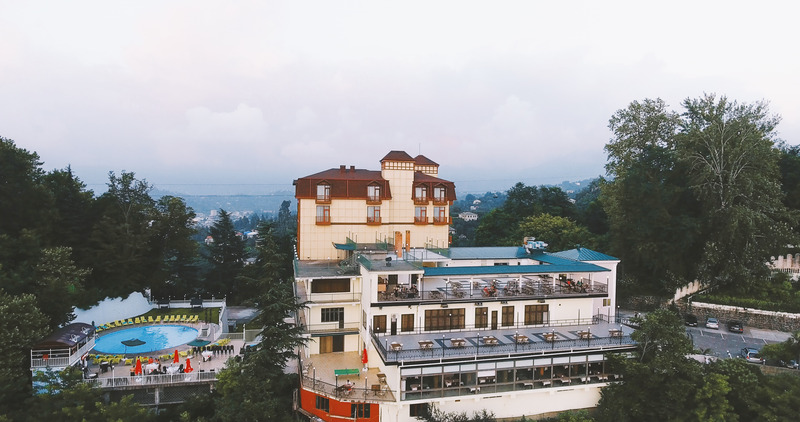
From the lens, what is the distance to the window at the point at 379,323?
24.0 m

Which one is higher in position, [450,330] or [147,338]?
[450,330]

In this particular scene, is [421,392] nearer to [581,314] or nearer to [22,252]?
[581,314]

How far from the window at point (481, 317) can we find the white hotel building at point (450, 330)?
5 centimetres

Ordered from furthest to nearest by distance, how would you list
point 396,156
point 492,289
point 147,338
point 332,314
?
point 396,156 → point 147,338 → point 332,314 → point 492,289

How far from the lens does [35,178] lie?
3809 centimetres

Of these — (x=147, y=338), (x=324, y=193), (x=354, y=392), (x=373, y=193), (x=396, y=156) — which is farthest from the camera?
(x=396, y=156)

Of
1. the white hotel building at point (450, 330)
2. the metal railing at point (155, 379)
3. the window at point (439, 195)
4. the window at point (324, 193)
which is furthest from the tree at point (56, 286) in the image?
the window at point (439, 195)

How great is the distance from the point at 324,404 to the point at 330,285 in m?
6.96

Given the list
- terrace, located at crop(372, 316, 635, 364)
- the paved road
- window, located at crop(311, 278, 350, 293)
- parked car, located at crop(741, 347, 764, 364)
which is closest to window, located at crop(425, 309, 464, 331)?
terrace, located at crop(372, 316, 635, 364)

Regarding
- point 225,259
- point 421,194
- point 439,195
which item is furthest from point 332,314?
point 225,259

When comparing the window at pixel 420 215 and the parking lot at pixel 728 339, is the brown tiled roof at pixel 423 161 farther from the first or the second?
the parking lot at pixel 728 339

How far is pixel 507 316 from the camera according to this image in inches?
995

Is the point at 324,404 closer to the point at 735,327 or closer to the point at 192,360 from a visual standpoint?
the point at 192,360

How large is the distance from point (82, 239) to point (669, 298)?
47.3m
